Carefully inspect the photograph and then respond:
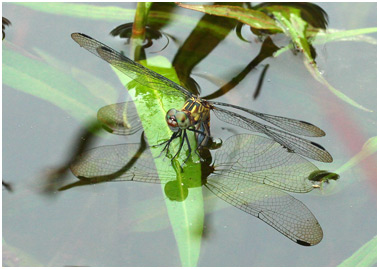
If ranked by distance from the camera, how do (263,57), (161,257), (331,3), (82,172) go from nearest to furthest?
(161,257), (82,172), (263,57), (331,3)

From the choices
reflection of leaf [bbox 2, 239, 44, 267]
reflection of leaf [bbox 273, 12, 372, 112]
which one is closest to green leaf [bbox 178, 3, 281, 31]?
reflection of leaf [bbox 273, 12, 372, 112]

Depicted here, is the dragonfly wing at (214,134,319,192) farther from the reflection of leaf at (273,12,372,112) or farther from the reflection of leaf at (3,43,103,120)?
the reflection of leaf at (3,43,103,120)

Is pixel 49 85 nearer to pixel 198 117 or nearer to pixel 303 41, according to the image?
pixel 198 117

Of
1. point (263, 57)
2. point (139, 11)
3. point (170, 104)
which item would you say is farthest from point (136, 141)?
point (263, 57)

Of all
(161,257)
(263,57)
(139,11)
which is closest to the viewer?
(161,257)

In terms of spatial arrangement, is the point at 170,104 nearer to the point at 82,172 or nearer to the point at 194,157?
the point at 194,157

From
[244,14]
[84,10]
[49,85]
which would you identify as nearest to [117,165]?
[49,85]
